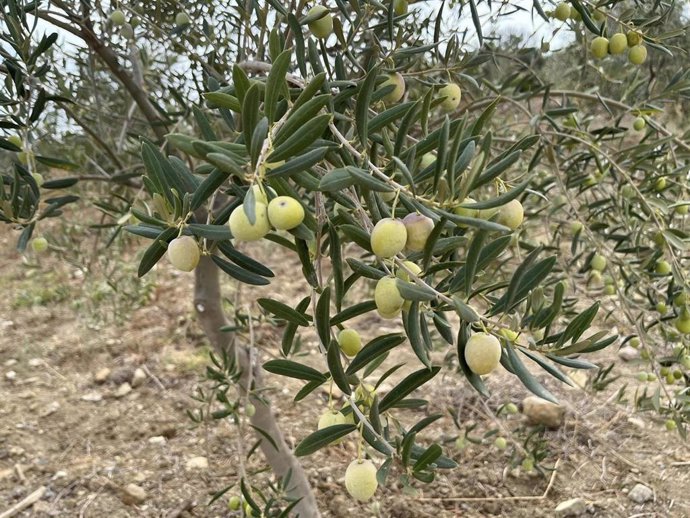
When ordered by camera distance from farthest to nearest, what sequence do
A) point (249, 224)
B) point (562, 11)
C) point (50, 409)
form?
point (50, 409)
point (562, 11)
point (249, 224)

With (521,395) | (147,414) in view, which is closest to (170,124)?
(147,414)

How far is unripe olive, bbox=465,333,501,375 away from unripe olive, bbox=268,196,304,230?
9.3 inches

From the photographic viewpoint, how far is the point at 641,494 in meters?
2.41

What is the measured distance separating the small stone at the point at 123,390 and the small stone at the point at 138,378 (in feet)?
0.12

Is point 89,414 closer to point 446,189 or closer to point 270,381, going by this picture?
point 270,381

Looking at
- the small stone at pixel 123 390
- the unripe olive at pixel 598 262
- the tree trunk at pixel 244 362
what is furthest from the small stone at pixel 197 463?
the unripe olive at pixel 598 262

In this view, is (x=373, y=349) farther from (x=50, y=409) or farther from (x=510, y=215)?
(x=50, y=409)

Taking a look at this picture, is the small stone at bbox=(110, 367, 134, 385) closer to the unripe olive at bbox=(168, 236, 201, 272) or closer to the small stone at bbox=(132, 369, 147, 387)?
the small stone at bbox=(132, 369, 147, 387)

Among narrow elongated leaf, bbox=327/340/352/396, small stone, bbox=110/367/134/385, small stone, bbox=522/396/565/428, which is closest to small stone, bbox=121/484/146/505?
small stone, bbox=110/367/134/385

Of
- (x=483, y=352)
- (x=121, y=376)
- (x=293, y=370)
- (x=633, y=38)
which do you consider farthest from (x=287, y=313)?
(x=121, y=376)

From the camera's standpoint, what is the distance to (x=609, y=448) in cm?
271

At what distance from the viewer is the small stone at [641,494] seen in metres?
2.40

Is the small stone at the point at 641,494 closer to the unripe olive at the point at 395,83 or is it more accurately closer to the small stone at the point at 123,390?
the unripe olive at the point at 395,83

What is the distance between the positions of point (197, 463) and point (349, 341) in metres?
2.06
